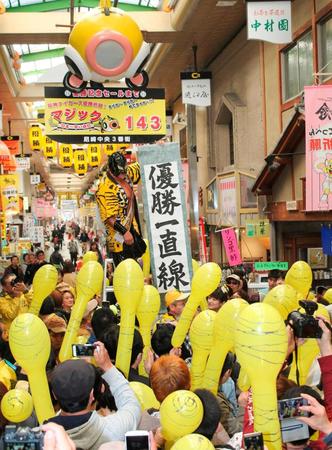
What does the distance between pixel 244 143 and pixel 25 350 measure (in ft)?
30.9

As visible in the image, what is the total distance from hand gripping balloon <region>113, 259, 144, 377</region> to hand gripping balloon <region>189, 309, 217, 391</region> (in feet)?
1.24

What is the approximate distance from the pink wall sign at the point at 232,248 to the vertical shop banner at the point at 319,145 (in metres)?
1.43

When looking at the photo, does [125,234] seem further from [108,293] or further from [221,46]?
[221,46]

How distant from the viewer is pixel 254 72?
35.3ft

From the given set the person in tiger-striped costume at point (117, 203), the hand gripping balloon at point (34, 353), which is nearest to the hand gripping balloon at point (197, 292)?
the hand gripping balloon at point (34, 353)

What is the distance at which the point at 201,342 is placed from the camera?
3.14m

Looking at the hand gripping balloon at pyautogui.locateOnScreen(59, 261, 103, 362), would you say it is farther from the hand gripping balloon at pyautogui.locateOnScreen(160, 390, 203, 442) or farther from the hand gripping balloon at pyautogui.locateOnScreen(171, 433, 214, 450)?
the hand gripping balloon at pyautogui.locateOnScreen(171, 433, 214, 450)

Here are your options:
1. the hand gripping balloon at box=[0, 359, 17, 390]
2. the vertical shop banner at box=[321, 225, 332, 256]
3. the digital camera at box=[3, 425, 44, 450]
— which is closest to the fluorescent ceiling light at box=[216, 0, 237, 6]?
the vertical shop banner at box=[321, 225, 332, 256]

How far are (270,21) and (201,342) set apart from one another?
15.2ft

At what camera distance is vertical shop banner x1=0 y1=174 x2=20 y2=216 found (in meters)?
17.2

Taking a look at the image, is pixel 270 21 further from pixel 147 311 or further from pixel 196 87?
pixel 196 87

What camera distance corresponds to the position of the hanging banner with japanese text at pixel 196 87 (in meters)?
11.4

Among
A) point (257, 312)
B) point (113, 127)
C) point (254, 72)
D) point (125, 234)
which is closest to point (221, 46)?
point (254, 72)

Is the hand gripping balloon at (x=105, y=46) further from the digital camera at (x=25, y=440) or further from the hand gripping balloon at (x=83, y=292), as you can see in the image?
the digital camera at (x=25, y=440)
